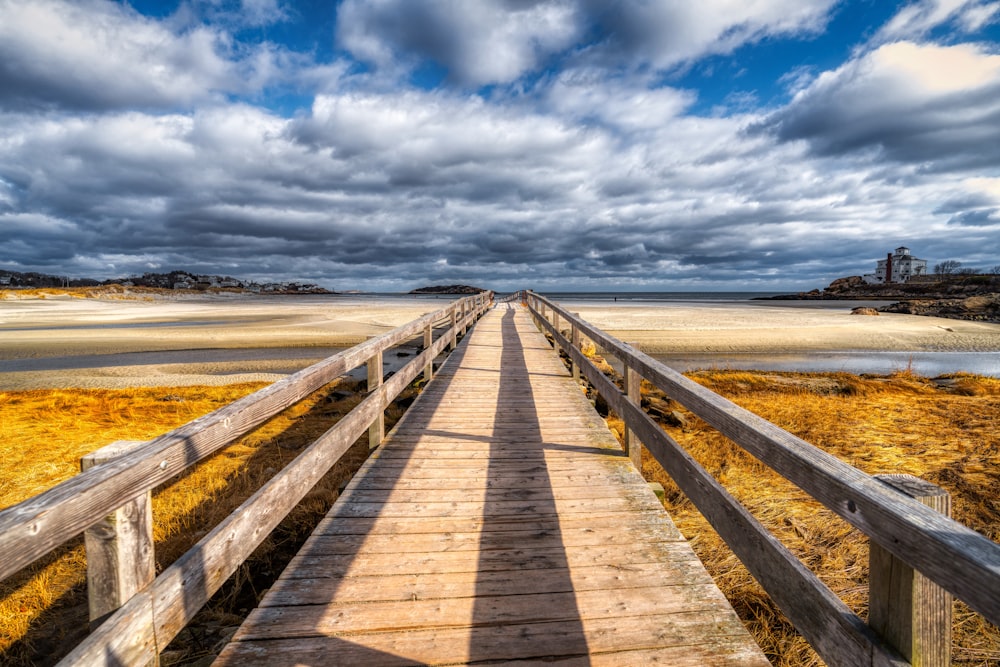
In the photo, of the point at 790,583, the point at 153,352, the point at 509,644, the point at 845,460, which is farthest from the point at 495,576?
the point at 153,352

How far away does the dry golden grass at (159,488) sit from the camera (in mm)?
3107

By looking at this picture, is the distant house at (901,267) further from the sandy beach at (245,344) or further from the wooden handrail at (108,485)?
the wooden handrail at (108,485)

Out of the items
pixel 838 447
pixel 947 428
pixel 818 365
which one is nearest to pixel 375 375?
pixel 838 447

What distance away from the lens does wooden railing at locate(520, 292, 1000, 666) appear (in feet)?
3.71

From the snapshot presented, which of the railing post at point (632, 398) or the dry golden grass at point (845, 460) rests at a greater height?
the railing post at point (632, 398)

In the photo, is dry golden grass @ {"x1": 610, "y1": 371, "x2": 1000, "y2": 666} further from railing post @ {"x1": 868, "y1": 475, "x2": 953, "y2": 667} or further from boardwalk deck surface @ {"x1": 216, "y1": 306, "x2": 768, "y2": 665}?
railing post @ {"x1": 868, "y1": 475, "x2": 953, "y2": 667}

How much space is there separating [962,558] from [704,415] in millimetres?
1557

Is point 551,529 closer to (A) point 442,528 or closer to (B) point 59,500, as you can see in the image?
(A) point 442,528

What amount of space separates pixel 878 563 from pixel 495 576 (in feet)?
6.26

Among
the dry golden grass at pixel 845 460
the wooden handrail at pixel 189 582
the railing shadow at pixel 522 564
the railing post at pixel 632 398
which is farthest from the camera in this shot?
the railing post at pixel 632 398

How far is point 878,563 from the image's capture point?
56.8 inches

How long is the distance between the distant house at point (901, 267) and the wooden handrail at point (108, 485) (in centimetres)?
14093

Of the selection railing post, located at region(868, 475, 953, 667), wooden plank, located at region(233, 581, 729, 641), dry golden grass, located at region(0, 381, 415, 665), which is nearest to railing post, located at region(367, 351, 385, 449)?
dry golden grass, located at region(0, 381, 415, 665)

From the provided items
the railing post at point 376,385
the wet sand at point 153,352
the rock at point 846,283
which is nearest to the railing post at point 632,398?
the railing post at point 376,385
